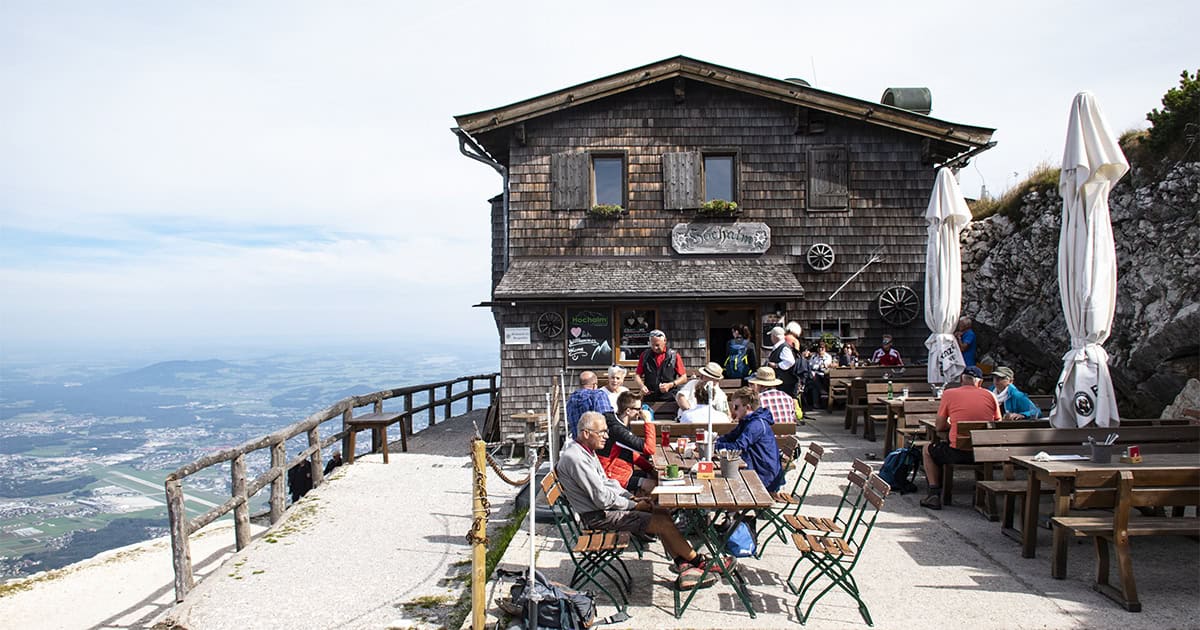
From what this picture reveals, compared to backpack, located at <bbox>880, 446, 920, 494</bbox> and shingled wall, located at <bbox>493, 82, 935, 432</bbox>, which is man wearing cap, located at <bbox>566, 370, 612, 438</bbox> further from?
shingled wall, located at <bbox>493, 82, 935, 432</bbox>

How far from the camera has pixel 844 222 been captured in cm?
1530

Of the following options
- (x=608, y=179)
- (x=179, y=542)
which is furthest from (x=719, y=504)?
(x=608, y=179)

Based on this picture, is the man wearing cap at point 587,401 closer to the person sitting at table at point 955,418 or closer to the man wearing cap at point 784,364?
the person sitting at table at point 955,418

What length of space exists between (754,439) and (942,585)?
178 cm

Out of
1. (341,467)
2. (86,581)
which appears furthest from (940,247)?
(86,581)

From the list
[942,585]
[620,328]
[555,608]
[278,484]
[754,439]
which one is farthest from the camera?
[620,328]

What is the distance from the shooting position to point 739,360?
44.2 ft

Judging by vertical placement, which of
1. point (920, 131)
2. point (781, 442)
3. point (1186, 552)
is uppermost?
point (920, 131)

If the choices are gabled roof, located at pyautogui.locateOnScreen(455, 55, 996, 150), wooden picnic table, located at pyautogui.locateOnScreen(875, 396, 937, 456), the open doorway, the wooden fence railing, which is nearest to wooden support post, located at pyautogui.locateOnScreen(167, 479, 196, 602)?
the wooden fence railing

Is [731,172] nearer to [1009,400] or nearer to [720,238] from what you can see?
[720,238]

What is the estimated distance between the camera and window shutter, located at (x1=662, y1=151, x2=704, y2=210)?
50.1ft

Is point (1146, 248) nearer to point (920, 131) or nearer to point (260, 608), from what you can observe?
point (920, 131)

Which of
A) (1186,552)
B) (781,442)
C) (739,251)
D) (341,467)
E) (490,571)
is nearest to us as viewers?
(1186,552)

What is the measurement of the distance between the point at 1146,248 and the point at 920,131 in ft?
15.1
